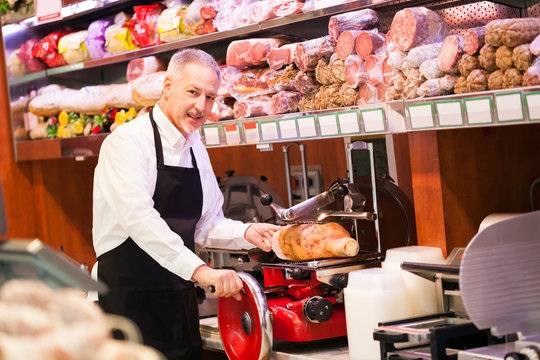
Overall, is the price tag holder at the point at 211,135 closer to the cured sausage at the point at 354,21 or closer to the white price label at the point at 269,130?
the white price label at the point at 269,130

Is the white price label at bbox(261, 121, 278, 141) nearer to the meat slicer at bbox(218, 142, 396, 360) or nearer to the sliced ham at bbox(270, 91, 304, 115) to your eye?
the sliced ham at bbox(270, 91, 304, 115)

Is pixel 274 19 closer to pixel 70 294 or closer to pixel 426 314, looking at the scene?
pixel 426 314

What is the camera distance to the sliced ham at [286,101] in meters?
3.12

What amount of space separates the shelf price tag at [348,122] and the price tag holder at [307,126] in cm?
15

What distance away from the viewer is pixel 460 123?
233 centimetres

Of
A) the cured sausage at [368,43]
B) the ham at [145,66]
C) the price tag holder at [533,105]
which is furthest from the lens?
the ham at [145,66]

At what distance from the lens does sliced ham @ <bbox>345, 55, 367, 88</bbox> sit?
2.80 meters

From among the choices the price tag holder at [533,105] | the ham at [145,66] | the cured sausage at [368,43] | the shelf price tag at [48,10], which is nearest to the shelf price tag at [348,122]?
the cured sausage at [368,43]

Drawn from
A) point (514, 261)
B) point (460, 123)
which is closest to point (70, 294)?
point (514, 261)

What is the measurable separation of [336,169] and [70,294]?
8.73 feet

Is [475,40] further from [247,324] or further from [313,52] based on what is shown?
[247,324]

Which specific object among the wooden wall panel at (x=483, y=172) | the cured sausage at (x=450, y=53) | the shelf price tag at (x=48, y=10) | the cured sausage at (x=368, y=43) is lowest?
the wooden wall panel at (x=483, y=172)

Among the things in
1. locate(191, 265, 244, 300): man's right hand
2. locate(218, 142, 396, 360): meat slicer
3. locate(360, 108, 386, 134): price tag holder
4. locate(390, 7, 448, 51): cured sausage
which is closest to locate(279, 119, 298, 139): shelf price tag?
locate(218, 142, 396, 360): meat slicer

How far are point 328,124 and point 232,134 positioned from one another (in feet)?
1.95
